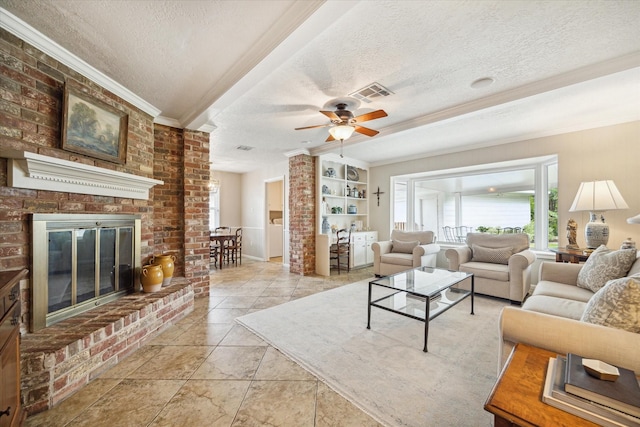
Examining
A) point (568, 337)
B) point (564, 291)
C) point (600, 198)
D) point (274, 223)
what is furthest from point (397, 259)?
point (274, 223)

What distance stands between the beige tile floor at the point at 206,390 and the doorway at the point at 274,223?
4.01 m

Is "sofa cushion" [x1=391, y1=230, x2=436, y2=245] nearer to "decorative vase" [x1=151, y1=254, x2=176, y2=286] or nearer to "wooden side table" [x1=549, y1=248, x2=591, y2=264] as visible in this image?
"wooden side table" [x1=549, y1=248, x2=591, y2=264]

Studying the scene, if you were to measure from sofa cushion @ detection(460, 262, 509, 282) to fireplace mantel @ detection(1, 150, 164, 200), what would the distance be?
419cm

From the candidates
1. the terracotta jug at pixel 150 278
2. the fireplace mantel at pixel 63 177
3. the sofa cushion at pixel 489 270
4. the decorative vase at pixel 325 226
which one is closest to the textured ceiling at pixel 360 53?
the fireplace mantel at pixel 63 177

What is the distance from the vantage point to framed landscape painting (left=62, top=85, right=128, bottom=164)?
2.06 meters

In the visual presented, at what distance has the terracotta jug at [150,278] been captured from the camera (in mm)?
2701

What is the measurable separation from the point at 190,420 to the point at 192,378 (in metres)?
0.41

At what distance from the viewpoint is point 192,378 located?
1.86 metres

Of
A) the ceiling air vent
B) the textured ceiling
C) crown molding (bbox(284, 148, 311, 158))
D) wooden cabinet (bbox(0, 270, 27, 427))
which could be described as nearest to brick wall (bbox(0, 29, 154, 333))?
the textured ceiling

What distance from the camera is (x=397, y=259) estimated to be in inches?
177

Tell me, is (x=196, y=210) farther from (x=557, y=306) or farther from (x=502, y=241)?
(x=502, y=241)

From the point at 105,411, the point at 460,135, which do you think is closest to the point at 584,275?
the point at 460,135

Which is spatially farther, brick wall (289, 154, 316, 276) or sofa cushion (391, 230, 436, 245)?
brick wall (289, 154, 316, 276)

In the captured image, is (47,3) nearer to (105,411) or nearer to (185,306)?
(105,411)
